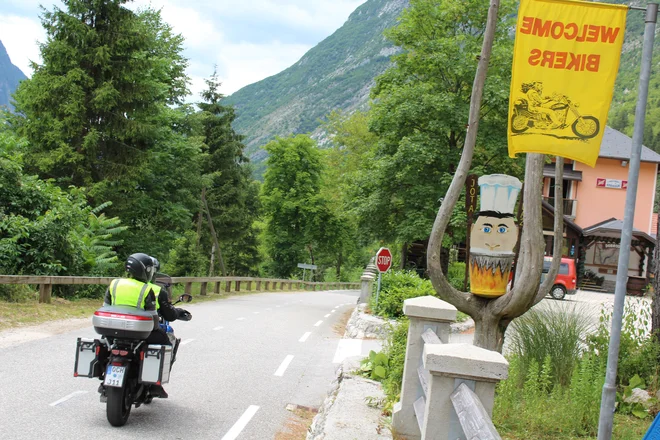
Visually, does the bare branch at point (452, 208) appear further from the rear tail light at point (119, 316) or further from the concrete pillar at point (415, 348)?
the rear tail light at point (119, 316)

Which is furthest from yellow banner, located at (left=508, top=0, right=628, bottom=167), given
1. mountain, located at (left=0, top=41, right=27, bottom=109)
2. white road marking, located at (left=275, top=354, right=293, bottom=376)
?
mountain, located at (left=0, top=41, right=27, bottom=109)

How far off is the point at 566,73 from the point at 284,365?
7177 millimetres

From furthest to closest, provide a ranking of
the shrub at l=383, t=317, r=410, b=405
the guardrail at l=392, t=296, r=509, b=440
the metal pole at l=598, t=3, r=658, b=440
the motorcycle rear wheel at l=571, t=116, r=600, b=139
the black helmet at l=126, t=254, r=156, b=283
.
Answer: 1. the shrub at l=383, t=317, r=410, b=405
2. the black helmet at l=126, t=254, r=156, b=283
3. the motorcycle rear wheel at l=571, t=116, r=600, b=139
4. the metal pole at l=598, t=3, r=658, b=440
5. the guardrail at l=392, t=296, r=509, b=440

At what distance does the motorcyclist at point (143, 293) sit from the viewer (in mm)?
6324

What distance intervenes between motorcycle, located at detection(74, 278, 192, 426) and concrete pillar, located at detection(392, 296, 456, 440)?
7.88 ft

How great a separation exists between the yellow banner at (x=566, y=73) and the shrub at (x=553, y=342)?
2.42 m

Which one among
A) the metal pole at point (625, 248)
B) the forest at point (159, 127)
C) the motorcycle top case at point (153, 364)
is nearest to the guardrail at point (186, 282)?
the forest at point (159, 127)

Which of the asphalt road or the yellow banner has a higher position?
the yellow banner

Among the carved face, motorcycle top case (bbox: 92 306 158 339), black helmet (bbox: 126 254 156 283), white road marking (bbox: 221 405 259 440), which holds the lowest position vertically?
white road marking (bbox: 221 405 259 440)

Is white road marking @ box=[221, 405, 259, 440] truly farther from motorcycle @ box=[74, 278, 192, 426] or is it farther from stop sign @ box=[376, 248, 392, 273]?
stop sign @ box=[376, 248, 392, 273]

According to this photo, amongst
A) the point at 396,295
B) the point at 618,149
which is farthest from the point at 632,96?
the point at 396,295

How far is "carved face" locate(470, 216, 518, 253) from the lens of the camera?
8125 millimetres

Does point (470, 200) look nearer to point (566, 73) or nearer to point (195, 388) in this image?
point (566, 73)

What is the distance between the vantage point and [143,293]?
634cm
